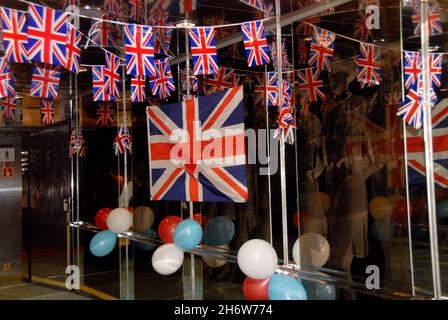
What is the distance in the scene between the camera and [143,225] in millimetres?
5754

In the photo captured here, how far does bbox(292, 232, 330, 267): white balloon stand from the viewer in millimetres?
4105

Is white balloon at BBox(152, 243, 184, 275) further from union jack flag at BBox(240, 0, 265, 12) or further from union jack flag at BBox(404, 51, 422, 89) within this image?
union jack flag at BBox(404, 51, 422, 89)

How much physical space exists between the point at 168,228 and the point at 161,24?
6.82ft

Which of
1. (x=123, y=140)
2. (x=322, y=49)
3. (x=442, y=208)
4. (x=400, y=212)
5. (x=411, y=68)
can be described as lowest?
(x=442, y=208)

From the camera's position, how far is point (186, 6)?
4059mm

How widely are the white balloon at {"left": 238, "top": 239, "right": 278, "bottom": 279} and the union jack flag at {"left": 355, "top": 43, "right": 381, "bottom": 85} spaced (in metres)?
1.57

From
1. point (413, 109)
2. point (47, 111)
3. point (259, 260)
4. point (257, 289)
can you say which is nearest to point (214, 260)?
point (257, 289)

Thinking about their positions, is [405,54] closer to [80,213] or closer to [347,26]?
[347,26]

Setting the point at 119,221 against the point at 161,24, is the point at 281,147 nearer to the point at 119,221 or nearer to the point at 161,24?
the point at 161,24

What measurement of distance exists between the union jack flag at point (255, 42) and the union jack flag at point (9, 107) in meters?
4.68

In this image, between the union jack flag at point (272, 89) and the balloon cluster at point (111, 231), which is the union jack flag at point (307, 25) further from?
the balloon cluster at point (111, 231)

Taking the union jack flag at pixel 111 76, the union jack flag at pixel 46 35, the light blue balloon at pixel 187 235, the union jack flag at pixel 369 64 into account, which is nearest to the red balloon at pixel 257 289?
the light blue balloon at pixel 187 235

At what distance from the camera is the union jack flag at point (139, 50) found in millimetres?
4055
